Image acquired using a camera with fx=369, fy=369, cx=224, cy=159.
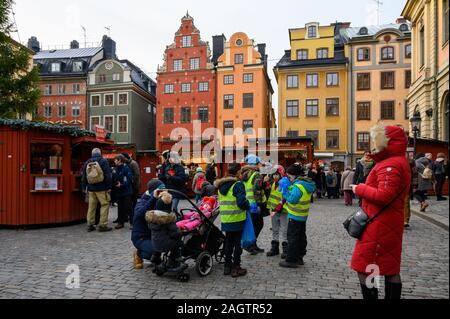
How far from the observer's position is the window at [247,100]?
1485 inches

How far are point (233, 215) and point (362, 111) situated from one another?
1394 inches

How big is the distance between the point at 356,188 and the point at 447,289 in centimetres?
141

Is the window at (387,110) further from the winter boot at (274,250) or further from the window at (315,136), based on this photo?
the winter boot at (274,250)

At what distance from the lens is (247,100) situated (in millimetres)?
37719

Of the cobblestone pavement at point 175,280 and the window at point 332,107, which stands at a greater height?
the window at point 332,107

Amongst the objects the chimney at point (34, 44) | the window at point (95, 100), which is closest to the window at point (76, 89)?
the window at point (95, 100)

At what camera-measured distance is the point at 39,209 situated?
948 cm

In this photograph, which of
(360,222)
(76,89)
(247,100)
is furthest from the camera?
(76,89)

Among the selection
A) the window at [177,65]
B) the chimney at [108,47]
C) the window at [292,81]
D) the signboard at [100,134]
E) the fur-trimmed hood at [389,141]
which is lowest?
the fur-trimmed hood at [389,141]

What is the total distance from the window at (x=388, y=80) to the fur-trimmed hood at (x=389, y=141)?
37482 millimetres

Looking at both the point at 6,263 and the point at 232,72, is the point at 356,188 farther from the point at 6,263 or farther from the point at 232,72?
the point at 232,72

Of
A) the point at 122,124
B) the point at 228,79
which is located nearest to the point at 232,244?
the point at 228,79

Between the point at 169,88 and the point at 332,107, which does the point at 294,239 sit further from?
the point at 169,88

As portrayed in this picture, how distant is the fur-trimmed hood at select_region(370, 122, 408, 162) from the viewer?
3156mm
